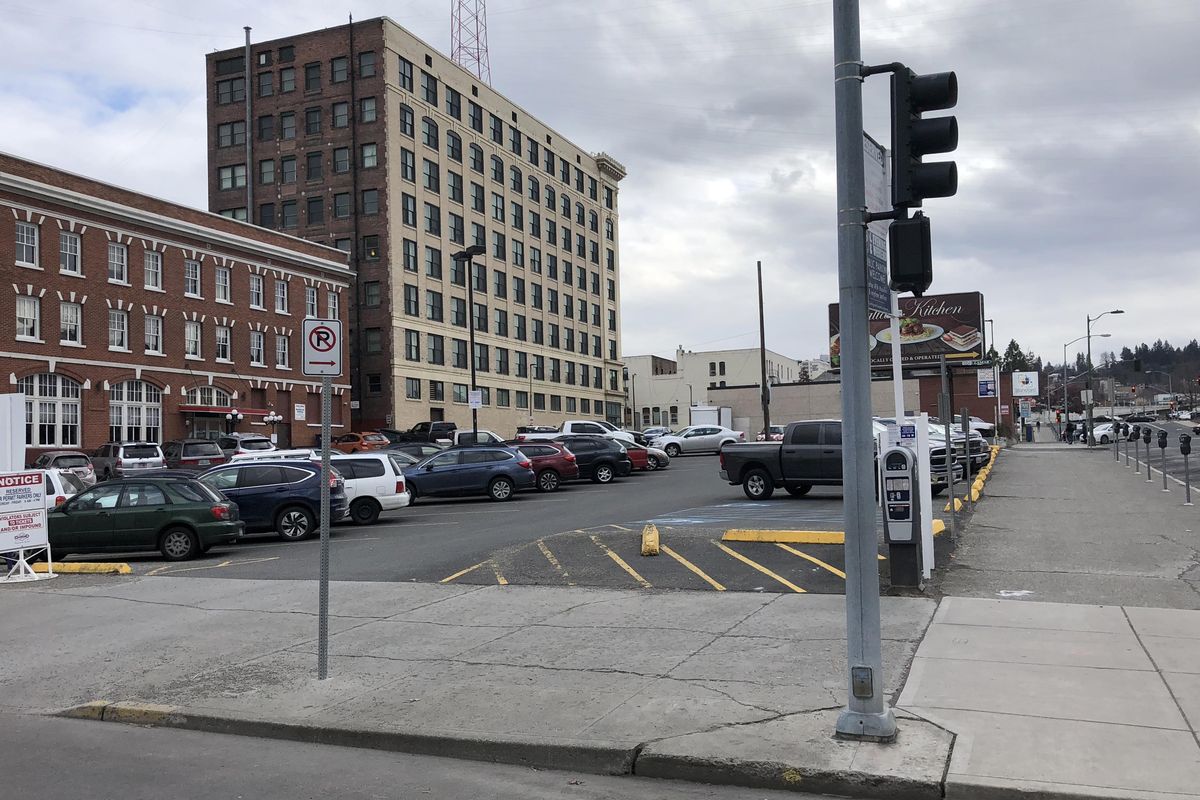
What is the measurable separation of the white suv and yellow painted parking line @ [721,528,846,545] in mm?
10835

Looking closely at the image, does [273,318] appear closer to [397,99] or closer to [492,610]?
[397,99]

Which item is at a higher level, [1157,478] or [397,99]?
[397,99]

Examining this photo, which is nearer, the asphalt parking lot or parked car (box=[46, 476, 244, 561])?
the asphalt parking lot

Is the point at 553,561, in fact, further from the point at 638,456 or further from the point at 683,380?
the point at 683,380

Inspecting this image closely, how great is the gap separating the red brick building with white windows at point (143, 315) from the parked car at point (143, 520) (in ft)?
79.7

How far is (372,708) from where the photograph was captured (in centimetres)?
722

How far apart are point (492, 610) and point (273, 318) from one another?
4428 cm

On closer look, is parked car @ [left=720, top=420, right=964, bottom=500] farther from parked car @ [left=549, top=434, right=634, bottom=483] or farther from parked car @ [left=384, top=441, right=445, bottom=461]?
parked car @ [left=384, top=441, right=445, bottom=461]

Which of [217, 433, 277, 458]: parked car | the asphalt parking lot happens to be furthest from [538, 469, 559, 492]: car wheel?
[217, 433, 277, 458]: parked car

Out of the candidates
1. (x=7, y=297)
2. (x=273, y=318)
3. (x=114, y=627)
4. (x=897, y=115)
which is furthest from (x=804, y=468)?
(x=273, y=318)

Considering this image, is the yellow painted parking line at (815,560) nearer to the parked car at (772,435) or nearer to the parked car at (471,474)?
the parked car at (471,474)

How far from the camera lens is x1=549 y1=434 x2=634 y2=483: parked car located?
111 ft

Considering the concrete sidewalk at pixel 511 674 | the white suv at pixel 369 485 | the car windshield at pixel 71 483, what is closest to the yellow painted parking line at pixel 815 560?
the concrete sidewalk at pixel 511 674

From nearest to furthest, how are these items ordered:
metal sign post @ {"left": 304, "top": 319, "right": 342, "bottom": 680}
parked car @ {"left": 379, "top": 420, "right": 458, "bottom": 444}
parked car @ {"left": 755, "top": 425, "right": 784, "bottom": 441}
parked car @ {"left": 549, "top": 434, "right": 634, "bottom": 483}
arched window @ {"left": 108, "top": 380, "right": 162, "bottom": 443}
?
1. metal sign post @ {"left": 304, "top": 319, "right": 342, "bottom": 680}
2. parked car @ {"left": 549, "top": 434, "right": 634, "bottom": 483}
3. arched window @ {"left": 108, "top": 380, "right": 162, "bottom": 443}
4. parked car @ {"left": 755, "top": 425, "right": 784, "bottom": 441}
5. parked car @ {"left": 379, "top": 420, "right": 458, "bottom": 444}
